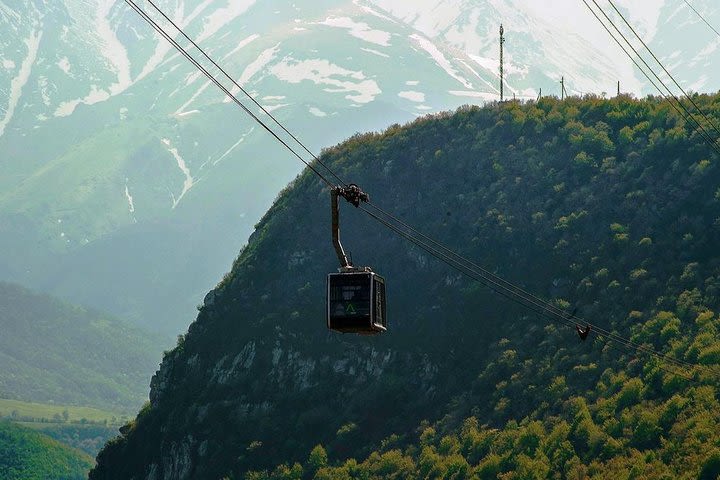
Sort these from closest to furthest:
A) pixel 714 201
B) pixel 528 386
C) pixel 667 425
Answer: pixel 667 425 → pixel 528 386 → pixel 714 201

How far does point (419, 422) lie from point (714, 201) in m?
44.4

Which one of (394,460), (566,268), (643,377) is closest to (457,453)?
(394,460)

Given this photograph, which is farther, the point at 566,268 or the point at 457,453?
the point at 566,268

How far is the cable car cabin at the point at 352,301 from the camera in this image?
60031 mm

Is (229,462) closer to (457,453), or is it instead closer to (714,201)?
(457,453)

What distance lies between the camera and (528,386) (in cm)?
17575

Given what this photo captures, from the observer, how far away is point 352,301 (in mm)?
60125

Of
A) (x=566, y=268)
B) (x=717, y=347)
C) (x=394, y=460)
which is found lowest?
(x=394, y=460)

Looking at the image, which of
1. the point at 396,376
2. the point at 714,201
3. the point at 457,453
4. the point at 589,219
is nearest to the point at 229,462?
the point at 396,376

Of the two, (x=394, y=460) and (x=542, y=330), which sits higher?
(x=542, y=330)

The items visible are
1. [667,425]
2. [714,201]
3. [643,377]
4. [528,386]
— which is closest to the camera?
[667,425]

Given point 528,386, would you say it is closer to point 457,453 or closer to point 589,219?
point 457,453

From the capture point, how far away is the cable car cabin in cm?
6003

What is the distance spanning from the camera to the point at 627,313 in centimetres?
17862
